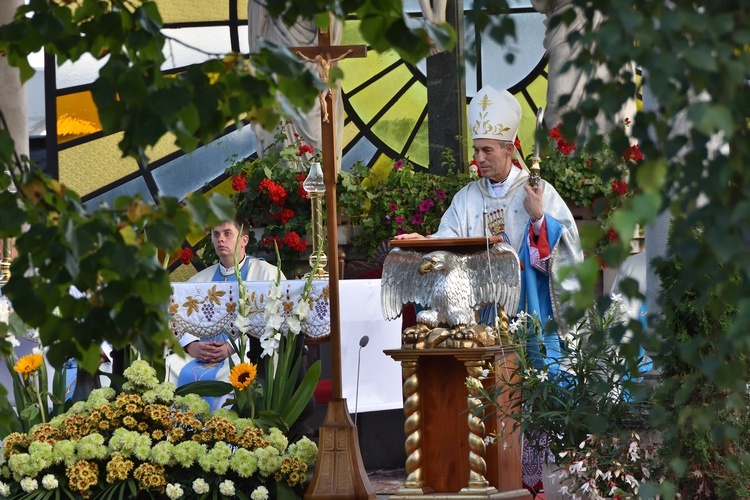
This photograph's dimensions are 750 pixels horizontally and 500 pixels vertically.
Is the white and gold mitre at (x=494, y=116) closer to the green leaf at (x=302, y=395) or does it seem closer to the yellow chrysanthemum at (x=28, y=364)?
the green leaf at (x=302, y=395)

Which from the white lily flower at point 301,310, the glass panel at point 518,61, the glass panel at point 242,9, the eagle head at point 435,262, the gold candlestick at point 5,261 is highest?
Result: the glass panel at point 242,9

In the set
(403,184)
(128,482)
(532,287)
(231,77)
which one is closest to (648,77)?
(231,77)

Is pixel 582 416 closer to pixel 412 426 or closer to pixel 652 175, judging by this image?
pixel 412 426

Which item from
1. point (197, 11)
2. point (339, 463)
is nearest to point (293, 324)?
point (339, 463)

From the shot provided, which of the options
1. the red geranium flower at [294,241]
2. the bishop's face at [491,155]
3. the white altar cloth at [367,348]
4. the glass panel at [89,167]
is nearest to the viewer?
the white altar cloth at [367,348]

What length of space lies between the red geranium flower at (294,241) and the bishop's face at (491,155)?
1.39 meters

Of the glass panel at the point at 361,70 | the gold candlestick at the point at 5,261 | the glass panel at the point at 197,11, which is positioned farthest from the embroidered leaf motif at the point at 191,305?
the glass panel at the point at 197,11

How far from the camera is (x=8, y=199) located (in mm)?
1970

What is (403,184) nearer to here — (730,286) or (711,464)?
(711,464)

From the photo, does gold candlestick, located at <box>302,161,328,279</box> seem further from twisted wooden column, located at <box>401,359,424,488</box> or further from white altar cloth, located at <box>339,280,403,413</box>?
twisted wooden column, located at <box>401,359,424,488</box>

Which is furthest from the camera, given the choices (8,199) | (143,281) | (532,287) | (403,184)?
(403,184)

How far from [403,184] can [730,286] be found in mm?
5647

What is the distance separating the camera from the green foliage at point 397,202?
7066 millimetres

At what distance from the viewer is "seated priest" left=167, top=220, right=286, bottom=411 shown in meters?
6.06
